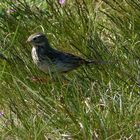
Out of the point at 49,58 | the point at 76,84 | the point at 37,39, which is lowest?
the point at 76,84

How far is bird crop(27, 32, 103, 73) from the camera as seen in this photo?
4.74 m

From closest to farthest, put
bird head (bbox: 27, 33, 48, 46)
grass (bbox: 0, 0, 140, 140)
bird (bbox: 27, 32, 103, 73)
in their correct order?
grass (bbox: 0, 0, 140, 140), bird (bbox: 27, 32, 103, 73), bird head (bbox: 27, 33, 48, 46)

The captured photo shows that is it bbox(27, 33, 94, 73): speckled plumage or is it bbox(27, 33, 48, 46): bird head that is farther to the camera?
bbox(27, 33, 48, 46): bird head

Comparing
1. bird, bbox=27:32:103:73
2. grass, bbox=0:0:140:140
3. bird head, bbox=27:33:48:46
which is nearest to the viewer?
grass, bbox=0:0:140:140

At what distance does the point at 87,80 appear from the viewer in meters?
4.57

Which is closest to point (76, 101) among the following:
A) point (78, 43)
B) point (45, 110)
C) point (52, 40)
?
point (45, 110)

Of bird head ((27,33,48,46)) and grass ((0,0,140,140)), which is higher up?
bird head ((27,33,48,46))

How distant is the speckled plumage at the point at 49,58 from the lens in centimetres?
475

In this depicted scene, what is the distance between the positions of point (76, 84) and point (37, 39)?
889 millimetres

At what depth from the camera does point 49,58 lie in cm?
488

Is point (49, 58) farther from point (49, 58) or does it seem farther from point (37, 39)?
point (37, 39)

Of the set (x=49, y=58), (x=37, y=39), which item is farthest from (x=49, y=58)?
(x=37, y=39)

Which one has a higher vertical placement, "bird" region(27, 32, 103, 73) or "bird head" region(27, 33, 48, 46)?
"bird head" region(27, 33, 48, 46)

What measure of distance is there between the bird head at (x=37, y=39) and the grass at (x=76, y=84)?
91 millimetres
